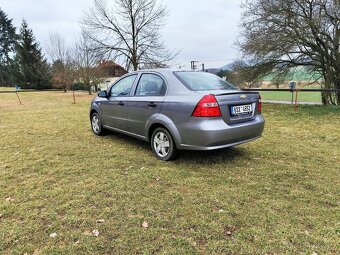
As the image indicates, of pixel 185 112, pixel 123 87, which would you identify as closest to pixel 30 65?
pixel 123 87

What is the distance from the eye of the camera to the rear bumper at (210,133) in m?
3.67

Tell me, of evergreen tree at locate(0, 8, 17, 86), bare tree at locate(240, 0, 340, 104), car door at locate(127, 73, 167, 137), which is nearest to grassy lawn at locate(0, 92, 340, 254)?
car door at locate(127, 73, 167, 137)

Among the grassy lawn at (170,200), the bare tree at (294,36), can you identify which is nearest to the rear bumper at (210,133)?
the grassy lawn at (170,200)

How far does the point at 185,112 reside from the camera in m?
3.83

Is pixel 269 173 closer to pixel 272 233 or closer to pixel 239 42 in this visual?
pixel 272 233

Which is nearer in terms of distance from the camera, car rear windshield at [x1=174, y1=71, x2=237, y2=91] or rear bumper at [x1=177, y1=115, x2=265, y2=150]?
rear bumper at [x1=177, y1=115, x2=265, y2=150]

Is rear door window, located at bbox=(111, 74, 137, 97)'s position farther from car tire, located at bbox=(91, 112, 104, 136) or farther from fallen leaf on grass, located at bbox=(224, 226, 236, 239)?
fallen leaf on grass, located at bbox=(224, 226, 236, 239)

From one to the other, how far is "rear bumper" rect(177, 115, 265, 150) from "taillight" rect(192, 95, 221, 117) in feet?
0.27

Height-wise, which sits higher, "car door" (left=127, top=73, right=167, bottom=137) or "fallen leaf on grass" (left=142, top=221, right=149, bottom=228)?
"car door" (left=127, top=73, right=167, bottom=137)

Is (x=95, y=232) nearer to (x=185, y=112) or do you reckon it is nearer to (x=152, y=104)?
(x=185, y=112)

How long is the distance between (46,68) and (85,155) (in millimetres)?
43737

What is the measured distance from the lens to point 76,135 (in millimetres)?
6555

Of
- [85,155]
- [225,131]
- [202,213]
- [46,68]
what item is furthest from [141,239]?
[46,68]

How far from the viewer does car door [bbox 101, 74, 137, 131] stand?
5.12m
